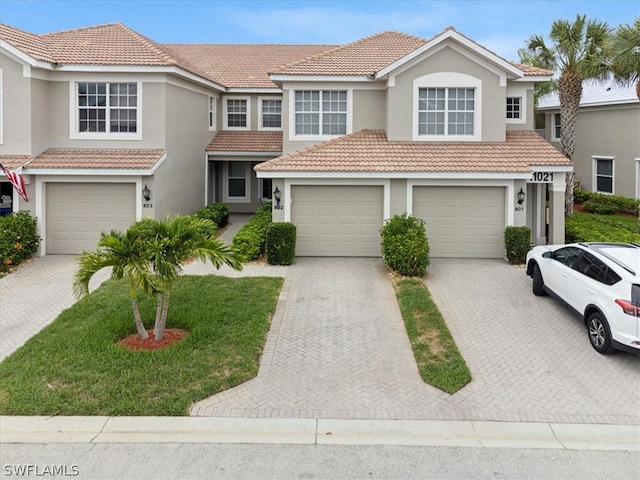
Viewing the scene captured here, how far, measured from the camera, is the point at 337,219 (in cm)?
1670

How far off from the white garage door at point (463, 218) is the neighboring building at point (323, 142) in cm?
4

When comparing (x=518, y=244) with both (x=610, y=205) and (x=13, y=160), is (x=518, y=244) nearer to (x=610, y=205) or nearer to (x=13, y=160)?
(x=610, y=205)

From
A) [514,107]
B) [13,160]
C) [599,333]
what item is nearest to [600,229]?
[514,107]

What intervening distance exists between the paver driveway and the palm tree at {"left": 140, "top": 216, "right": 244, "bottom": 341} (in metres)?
1.96

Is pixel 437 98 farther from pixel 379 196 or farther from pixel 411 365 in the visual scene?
pixel 411 365

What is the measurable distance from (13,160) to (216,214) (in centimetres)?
687

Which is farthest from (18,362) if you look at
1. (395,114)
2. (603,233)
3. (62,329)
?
(603,233)

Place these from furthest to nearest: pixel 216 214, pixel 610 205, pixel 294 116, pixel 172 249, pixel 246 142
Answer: pixel 610 205
pixel 246 142
pixel 216 214
pixel 294 116
pixel 172 249

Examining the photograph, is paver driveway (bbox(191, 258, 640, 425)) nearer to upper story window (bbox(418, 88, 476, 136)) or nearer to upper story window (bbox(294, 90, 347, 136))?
upper story window (bbox(418, 88, 476, 136))

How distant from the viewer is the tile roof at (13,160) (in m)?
16.0

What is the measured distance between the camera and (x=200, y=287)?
13.1 meters

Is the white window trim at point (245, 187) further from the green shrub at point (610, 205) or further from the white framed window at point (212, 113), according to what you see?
the green shrub at point (610, 205)

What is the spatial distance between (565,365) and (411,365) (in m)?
2.62

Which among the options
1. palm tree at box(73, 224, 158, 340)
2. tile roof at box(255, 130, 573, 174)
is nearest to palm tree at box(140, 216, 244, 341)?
palm tree at box(73, 224, 158, 340)
